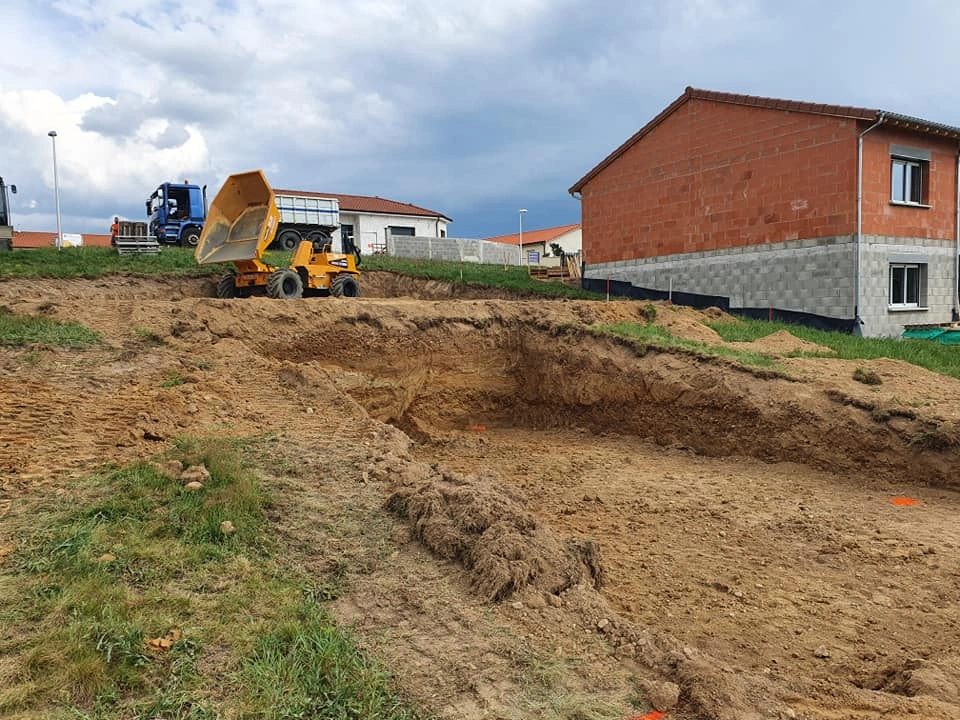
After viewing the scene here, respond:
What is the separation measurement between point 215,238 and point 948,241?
18.8 metres

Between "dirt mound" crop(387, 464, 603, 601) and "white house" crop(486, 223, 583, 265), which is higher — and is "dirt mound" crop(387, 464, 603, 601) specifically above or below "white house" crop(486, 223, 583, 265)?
below

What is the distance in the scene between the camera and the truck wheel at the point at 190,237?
22797 millimetres

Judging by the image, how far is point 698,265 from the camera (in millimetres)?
19516

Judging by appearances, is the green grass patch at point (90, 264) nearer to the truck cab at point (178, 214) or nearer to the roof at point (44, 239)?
the truck cab at point (178, 214)

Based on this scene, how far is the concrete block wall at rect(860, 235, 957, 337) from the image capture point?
1588 cm

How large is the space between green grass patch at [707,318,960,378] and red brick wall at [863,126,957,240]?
129 inches

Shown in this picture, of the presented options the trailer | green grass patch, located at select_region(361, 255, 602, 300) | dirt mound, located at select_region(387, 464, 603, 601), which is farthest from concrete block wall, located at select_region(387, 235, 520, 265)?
dirt mound, located at select_region(387, 464, 603, 601)

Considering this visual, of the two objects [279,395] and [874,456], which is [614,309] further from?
[279,395]

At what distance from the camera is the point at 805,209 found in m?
16.7

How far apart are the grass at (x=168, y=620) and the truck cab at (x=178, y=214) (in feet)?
66.0

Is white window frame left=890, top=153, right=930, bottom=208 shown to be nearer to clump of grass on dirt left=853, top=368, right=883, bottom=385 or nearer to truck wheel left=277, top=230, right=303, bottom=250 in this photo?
clump of grass on dirt left=853, top=368, right=883, bottom=385

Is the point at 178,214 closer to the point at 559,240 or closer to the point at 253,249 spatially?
the point at 253,249

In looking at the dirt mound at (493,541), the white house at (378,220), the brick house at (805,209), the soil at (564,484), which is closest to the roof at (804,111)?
the brick house at (805,209)

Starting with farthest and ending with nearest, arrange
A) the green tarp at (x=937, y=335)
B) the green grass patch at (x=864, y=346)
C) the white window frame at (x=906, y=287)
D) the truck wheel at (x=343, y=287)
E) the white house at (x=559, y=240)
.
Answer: the white house at (x=559, y=240)
the white window frame at (x=906, y=287)
the truck wheel at (x=343, y=287)
the green tarp at (x=937, y=335)
the green grass patch at (x=864, y=346)
